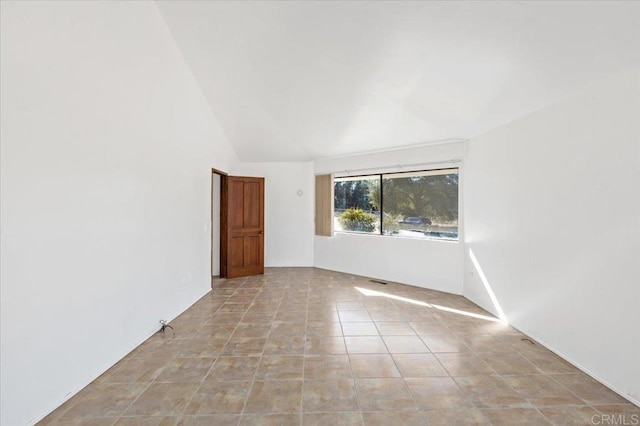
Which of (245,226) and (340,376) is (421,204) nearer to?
(245,226)

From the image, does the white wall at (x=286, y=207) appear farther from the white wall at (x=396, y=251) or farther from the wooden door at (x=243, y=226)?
the wooden door at (x=243, y=226)

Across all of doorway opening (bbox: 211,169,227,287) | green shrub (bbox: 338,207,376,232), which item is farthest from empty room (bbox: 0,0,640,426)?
green shrub (bbox: 338,207,376,232)

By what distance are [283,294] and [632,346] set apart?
3846 mm

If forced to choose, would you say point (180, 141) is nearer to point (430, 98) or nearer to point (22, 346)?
point (22, 346)

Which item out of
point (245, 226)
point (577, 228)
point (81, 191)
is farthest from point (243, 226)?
point (577, 228)

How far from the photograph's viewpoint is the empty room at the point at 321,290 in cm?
200

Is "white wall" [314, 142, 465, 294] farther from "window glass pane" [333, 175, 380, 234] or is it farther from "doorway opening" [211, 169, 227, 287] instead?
"doorway opening" [211, 169, 227, 287]

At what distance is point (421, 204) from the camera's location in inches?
210

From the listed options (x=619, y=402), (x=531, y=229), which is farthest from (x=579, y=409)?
(x=531, y=229)

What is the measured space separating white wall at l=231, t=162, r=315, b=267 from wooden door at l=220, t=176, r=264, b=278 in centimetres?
54

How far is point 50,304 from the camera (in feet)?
6.61

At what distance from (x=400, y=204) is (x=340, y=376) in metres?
3.71

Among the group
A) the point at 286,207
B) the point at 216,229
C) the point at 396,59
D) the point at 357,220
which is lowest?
the point at 216,229

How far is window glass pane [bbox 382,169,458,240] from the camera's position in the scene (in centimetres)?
496
